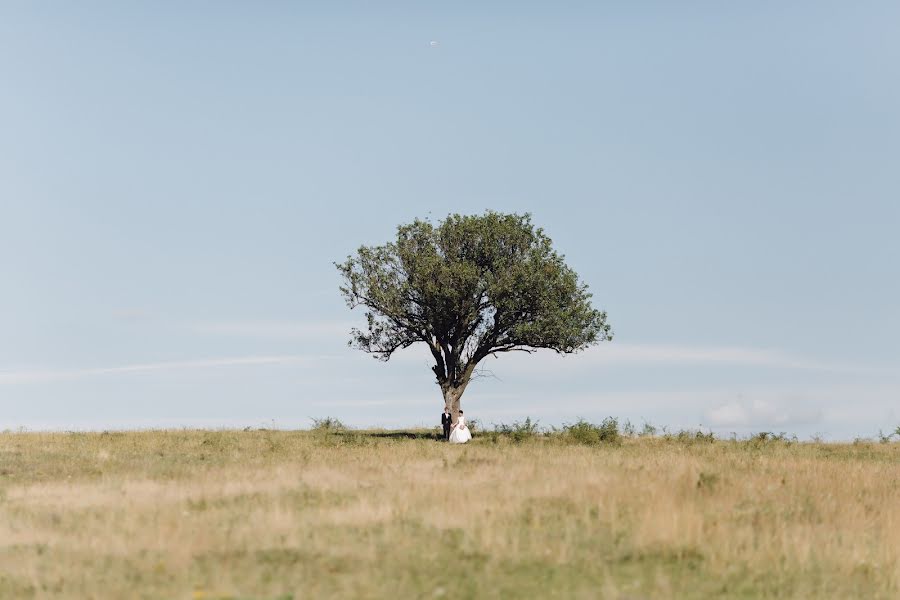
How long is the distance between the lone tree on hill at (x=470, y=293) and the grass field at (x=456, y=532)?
831 inches

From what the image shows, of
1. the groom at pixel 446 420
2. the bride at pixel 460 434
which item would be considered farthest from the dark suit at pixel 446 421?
the bride at pixel 460 434

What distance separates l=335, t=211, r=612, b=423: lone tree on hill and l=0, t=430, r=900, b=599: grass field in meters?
21.1

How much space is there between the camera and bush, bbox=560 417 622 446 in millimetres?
45188

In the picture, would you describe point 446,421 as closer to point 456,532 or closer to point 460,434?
point 460,434

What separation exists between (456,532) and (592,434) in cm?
3089

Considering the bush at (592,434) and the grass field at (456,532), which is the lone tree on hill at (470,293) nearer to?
the bush at (592,434)

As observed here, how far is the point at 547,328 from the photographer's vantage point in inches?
1860

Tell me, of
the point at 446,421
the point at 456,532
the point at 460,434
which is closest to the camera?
the point at 456,532

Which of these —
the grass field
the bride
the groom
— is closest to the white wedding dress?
the bride

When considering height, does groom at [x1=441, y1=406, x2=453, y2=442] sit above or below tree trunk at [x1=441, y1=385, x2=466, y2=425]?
below

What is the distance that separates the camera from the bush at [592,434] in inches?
1779

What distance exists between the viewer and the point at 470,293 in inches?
1880

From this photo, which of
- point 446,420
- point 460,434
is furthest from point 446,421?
point 460,434

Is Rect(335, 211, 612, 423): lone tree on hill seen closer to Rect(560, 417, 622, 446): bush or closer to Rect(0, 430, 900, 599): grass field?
Rect(560, 417, 622, 446): bush
